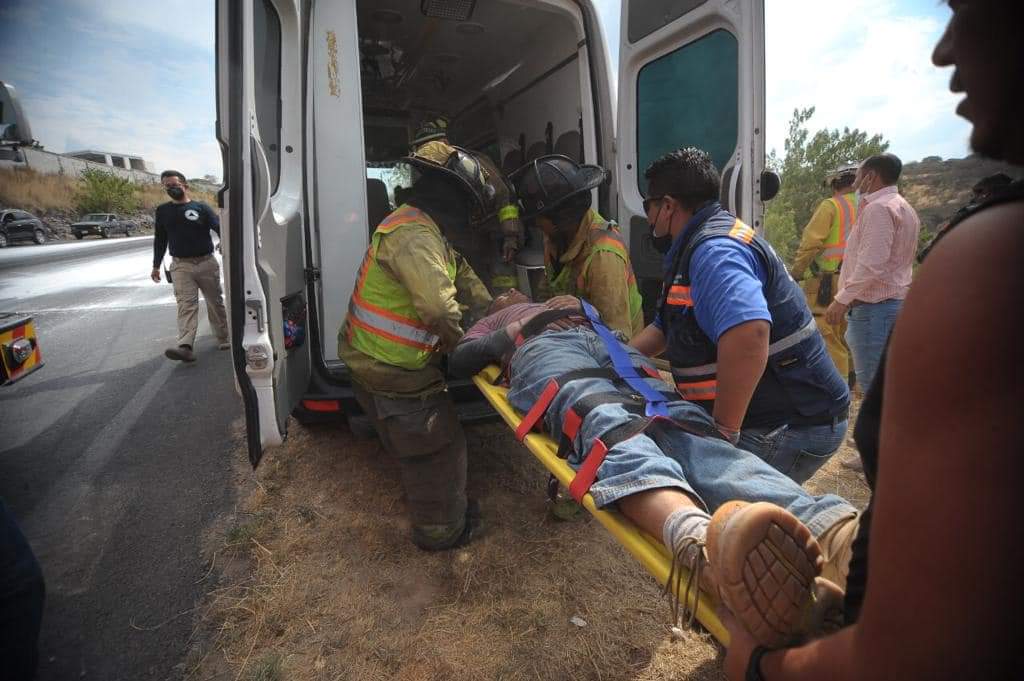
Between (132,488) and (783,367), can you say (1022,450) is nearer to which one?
(783,367)

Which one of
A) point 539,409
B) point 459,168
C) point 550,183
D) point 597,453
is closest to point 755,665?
point 597,453

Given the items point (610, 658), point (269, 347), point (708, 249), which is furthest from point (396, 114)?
point (610, 658)

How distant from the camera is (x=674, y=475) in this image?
124cm

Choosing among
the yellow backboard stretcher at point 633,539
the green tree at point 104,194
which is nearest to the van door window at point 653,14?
the yellow backboard stretcher at point 633,539

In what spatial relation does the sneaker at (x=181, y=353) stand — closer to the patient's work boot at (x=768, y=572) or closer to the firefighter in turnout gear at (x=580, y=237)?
the firefighter in turnout gear at (x=580, y=237)

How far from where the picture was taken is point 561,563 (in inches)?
92.0

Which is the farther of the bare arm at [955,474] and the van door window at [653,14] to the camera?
the van door window at [653,14]

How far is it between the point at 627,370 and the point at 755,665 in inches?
→ 41.5

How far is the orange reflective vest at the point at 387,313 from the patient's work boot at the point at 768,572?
1.70m

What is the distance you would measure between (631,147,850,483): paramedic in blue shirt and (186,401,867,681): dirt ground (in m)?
0.88

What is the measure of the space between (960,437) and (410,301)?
2096 mm

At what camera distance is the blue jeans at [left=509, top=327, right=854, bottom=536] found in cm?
115

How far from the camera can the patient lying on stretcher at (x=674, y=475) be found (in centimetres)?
86

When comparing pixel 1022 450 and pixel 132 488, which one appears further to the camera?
pixel 132 488
